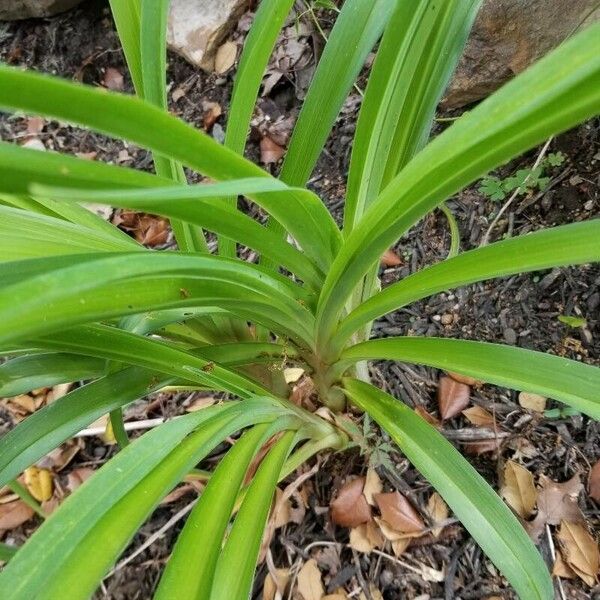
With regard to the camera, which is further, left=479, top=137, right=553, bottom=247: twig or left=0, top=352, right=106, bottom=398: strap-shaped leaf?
left=479, top=137, right=553, bottom=247: twig

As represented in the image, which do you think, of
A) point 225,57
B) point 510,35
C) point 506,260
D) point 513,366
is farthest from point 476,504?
point 225,57

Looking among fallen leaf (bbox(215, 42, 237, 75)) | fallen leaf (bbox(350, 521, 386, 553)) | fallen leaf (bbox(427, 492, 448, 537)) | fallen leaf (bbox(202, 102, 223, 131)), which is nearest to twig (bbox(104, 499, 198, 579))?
fallen leaf (bbox(350, 521, 386, 553))

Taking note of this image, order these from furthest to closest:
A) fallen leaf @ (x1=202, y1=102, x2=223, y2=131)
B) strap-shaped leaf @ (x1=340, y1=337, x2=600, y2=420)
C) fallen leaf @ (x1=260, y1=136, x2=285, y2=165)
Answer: fallen leaf @ (x1=202, y1=102, x2=223, y2=131), fallen leaf @ (x1=260, y1=136, x2=285, y2=165), strap-shaped leaf @ (x1=340, y1=337, x2=600, y2=420)

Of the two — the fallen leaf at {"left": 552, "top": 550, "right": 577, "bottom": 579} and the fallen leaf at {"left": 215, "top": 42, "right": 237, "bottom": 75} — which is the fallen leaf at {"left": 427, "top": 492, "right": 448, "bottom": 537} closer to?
the fallen leaf at {"left": 552, "top": 550, "right": 577, "bottom": 579}

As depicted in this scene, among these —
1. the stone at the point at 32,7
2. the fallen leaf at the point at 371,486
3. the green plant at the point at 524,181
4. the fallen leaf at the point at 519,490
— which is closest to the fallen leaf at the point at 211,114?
the stone at the point at 32,7

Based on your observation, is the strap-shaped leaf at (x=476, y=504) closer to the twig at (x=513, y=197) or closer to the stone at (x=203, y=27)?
the twig at (x=513, y=197)
